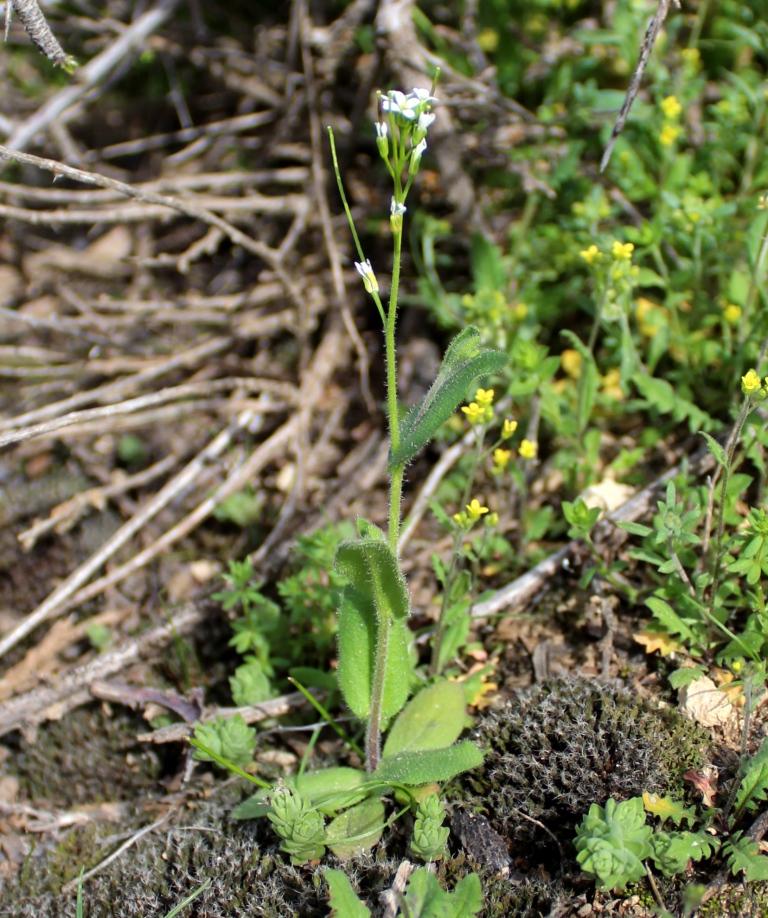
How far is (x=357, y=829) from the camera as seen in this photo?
2.30 metres

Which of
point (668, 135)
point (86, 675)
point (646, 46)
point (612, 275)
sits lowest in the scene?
point (86, 675)

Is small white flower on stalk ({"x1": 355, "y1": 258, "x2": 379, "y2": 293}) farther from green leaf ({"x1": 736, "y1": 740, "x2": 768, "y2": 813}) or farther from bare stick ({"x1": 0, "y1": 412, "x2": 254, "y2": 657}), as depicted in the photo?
bare stick ({"x1": 0, "y1": 412, "x2": 254, "y2": 657})

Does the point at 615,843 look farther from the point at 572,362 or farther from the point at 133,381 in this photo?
the point at 133,381

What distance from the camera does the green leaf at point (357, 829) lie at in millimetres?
2260

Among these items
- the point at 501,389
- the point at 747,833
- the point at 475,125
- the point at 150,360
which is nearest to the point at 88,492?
the point at 150,360

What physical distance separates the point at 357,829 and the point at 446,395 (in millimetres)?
1326

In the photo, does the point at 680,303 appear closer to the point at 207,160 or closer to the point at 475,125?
the point at 475,125

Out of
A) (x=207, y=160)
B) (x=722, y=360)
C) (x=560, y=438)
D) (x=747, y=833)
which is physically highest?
(x=207, y=160)

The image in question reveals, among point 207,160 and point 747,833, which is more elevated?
point 207,160

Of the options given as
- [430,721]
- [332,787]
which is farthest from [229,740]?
[430,721]

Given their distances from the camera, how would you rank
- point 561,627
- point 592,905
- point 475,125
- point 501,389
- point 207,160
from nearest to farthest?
point 592,905
point 561,627
point 501,389
point 475,125
point 207,160

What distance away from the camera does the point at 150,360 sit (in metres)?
4.08

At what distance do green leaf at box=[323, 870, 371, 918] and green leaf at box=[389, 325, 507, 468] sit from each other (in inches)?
41.5

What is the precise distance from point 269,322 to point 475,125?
148 cm
